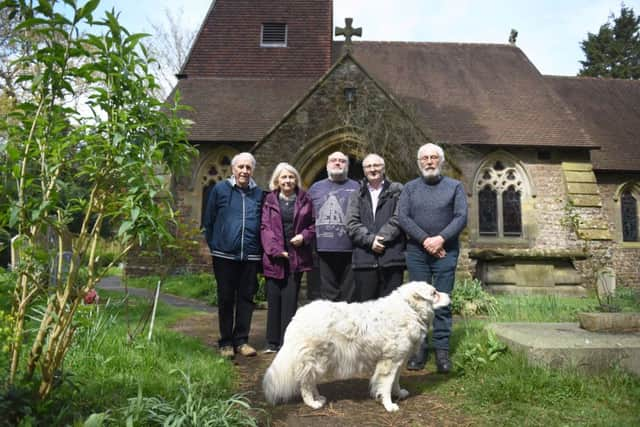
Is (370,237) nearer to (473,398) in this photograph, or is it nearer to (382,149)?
(473,398)

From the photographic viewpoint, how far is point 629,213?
56.0 feet

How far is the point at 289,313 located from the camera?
4809 millimetres

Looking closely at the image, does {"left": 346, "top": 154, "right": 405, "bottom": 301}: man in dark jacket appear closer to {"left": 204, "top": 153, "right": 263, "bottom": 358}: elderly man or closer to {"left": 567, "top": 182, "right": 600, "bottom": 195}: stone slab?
{"left": 204, "top": 153, "right": 263, "bottom": 358}: elderly man

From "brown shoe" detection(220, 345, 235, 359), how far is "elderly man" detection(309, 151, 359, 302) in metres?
1.16

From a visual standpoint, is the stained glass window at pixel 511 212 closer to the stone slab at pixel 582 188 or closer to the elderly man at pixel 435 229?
the stone slab at pixel 582 188

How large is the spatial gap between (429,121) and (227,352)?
1256 cm

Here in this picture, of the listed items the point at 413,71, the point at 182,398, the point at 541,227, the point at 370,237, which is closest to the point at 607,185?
the point at 541,227

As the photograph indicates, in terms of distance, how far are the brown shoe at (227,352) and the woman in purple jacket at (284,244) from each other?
0.39 m

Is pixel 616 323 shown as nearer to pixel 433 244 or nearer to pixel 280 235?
pixel 433 244

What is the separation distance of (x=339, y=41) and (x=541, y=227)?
39.8 ft

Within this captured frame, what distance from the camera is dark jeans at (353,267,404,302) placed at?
4.37 meters

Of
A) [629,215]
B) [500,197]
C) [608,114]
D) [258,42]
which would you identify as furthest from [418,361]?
[608,114]

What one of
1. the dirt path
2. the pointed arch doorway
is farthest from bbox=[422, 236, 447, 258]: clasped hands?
the pointed arch doorway

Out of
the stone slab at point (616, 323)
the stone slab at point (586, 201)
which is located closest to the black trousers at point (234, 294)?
the stone slab at point (616, 323)
